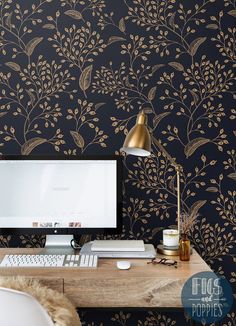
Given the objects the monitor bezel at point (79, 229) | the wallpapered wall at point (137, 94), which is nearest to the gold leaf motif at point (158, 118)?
the wallpapered wall at point (137, 94)

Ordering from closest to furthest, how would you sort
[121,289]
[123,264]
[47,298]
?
[47,298], [121,289], [123,264]

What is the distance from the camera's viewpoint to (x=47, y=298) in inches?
38.7

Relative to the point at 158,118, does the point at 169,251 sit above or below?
below

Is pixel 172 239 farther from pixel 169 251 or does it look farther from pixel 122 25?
pixel 122 25

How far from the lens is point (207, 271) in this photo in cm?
164

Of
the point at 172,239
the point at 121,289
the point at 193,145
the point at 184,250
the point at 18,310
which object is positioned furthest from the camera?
the point at 193,145

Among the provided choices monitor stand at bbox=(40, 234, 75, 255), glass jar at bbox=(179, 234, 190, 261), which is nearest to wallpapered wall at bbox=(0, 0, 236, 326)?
monitor stand at bbox=(40, 234, 75, 255)

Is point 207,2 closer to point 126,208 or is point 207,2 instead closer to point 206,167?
point 206,167

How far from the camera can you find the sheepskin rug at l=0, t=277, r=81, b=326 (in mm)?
960

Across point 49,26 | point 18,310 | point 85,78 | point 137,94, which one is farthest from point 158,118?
point 18,310

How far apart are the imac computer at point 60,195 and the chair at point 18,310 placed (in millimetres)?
1100

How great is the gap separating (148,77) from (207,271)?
112cm

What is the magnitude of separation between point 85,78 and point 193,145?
711mm

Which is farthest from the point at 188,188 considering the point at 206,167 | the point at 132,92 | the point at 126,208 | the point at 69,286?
the point at 69,286
